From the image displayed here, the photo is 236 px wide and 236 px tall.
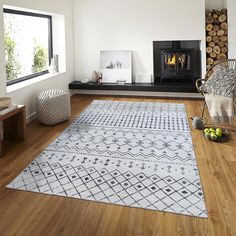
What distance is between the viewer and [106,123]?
4195mm

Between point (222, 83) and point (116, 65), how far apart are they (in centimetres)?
251

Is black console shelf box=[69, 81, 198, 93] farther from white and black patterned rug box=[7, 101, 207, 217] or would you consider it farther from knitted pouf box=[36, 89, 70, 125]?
knitted pouf box=[36, 89, 70, 125]

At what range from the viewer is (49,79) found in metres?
4.94

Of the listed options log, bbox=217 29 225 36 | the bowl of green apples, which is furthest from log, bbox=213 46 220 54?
the bowl of green apples

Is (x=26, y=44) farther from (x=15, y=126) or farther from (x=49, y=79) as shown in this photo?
(x=15, y=126)

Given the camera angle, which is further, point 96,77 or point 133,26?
point 96,77

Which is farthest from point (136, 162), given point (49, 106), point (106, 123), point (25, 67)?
point (25, 67)

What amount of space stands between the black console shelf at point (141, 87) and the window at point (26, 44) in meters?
0.78

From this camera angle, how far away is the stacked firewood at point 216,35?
17.9 feet

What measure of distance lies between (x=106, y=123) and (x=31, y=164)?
1.49 meters

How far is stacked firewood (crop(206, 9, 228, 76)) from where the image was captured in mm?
5445

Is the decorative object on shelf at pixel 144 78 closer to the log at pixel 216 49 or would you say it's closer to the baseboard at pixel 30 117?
the log at pixel 216 49

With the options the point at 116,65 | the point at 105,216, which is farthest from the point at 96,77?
the point at 105,216

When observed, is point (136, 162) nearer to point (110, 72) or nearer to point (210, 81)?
point (210, 81)
